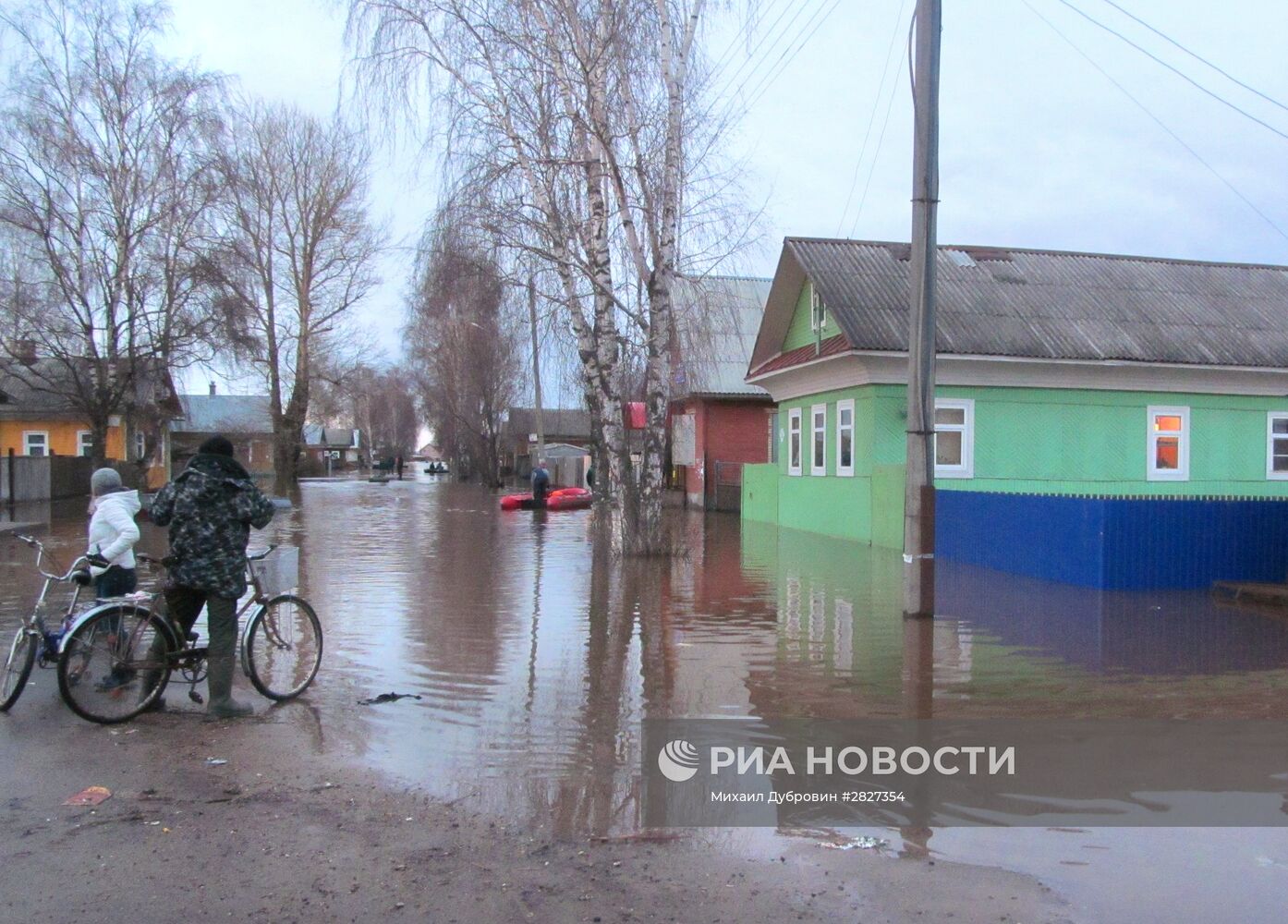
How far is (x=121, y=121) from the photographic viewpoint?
27.5 meters

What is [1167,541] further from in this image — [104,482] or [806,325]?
[806,325]

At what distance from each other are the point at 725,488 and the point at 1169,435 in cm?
1253

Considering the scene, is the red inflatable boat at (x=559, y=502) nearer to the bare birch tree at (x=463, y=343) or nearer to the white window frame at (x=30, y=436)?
the bare birch tree at (x=463, y=343)

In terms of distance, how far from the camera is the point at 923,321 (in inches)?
412

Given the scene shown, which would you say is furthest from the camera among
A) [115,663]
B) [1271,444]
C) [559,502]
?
[559,502]

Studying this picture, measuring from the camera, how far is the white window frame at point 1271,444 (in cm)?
2223

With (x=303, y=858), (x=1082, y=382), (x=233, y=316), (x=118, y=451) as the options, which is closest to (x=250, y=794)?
(x=303, y=858)

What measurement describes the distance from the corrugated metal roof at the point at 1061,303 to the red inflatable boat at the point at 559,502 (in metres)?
9.66

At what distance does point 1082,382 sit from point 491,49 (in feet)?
40.8

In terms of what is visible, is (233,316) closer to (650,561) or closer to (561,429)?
(650,561)

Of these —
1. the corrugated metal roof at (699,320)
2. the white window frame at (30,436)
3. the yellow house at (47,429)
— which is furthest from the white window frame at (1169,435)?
the white window frame at (30,436)

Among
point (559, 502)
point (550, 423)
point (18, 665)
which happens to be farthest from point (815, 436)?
point (550, 423)

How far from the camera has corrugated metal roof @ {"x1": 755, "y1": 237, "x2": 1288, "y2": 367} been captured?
795 inches

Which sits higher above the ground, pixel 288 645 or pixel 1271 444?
pixel 1271 444
